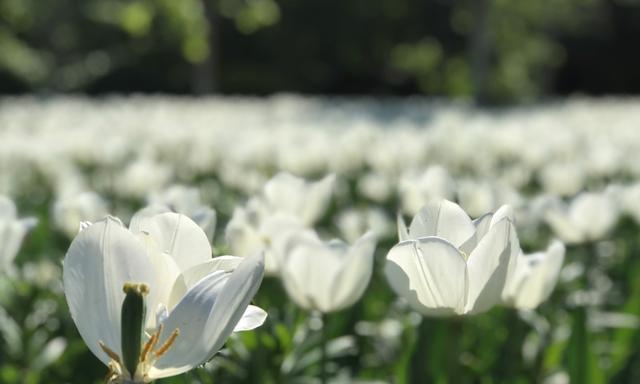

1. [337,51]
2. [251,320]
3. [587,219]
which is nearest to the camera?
[251,320]

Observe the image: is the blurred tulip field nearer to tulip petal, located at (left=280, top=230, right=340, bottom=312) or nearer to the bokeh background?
tulip petal, located at (left=280, top=230, right=340, bottom=312)

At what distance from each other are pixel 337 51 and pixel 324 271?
3139 centimetres

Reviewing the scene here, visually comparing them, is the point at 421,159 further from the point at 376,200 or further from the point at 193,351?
the point at 193,351

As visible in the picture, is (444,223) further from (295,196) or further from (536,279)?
(295,196)

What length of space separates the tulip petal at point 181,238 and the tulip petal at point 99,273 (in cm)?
15

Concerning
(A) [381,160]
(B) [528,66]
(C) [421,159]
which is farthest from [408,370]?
(B) [528,66]

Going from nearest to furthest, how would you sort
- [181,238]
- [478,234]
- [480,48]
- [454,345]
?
1. [181,238]
2. [478,234]
3. [454,345]
4. [480,48]

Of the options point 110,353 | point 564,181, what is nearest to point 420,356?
point 110,353

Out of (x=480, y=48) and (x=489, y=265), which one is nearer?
(x=489, y=265)

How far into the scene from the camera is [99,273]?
99cm

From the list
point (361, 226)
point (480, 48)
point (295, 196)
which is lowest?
point (480, 48)

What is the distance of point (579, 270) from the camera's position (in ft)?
9.46

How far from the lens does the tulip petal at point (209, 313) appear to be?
948 millimetres

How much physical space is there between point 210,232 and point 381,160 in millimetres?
3195
